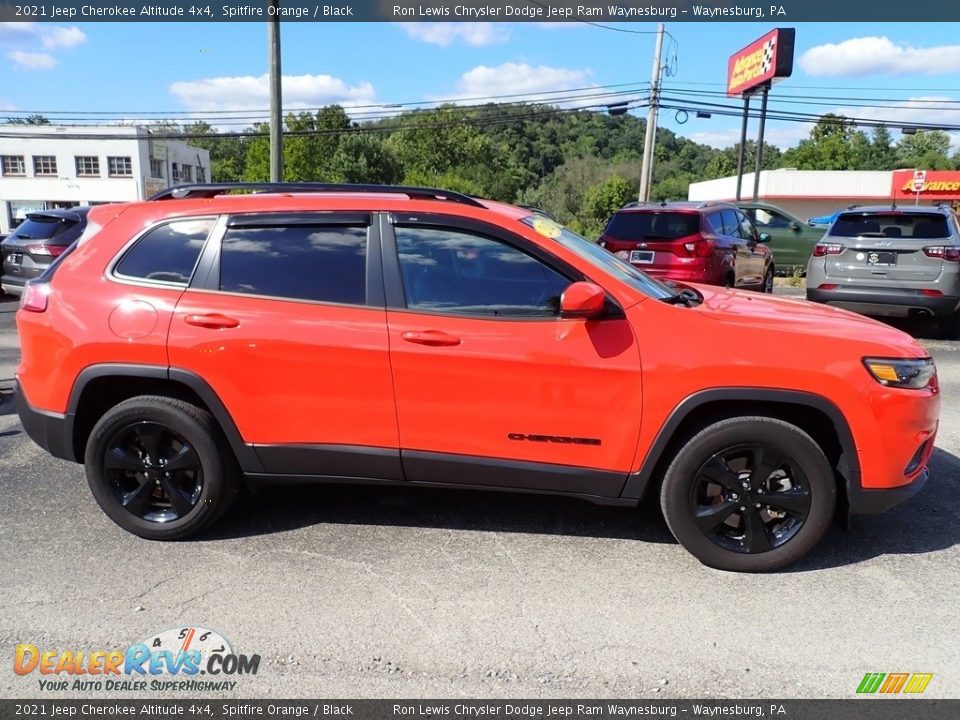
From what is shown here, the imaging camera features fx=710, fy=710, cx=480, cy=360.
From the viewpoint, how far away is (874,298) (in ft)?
29.3

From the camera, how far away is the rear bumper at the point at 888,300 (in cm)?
870

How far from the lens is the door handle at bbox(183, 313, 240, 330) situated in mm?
3521

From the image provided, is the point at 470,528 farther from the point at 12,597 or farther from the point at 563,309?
the point at 12,597

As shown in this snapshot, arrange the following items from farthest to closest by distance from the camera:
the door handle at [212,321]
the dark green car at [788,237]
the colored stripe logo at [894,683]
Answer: the dark green car at [788,237] < the door handle at [212,321] < the colored stripe logo at [894,683]

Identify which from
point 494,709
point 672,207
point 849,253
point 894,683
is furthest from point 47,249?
point 894,683

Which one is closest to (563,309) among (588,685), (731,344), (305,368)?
(731,344)

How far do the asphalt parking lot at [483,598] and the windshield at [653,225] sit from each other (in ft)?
19.0

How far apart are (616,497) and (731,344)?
2.99 feet

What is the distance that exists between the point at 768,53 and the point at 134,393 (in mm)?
36869

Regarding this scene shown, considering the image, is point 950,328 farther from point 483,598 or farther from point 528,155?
point 528,155

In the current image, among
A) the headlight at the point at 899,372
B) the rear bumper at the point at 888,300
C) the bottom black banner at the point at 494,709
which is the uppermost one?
the headlight at the point at 899,372

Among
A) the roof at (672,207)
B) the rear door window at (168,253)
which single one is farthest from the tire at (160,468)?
the roof at (672,207)

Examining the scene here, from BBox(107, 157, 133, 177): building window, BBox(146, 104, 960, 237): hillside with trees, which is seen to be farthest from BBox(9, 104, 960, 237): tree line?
→ BBox(107, 157, 133, 177): building window

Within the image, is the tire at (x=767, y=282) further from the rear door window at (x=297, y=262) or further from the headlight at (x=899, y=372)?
the rear door window at (x=297, y=262)
